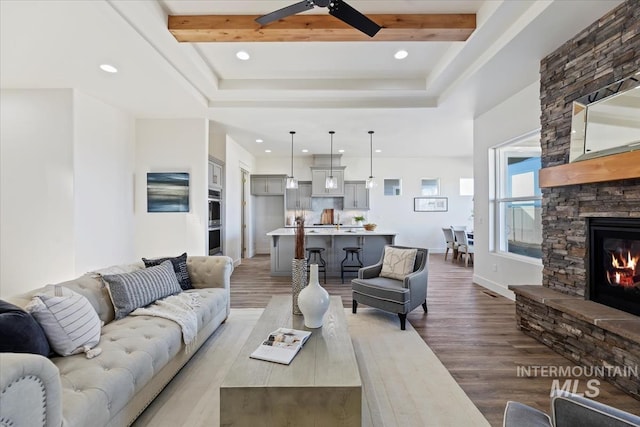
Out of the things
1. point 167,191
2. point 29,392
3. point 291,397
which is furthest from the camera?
point 167,191

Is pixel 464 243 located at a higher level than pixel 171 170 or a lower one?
lower

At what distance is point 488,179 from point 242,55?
13.8ft

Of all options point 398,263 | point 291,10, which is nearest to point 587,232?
point 398,263

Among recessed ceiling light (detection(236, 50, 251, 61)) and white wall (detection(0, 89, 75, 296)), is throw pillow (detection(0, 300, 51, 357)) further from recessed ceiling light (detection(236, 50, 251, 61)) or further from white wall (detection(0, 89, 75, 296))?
recessed ceiling light (detection(236, 50, 251, 61))

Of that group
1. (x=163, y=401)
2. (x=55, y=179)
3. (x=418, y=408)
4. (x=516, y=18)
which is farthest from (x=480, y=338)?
(x=55, y=179)

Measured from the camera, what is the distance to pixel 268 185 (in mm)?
8797

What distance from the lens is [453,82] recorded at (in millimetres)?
4074

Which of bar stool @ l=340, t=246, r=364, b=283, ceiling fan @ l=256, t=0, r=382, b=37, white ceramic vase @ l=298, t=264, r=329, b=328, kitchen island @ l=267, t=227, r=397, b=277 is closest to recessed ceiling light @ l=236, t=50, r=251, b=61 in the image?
ceiling fan @ l=256, t=0, r=382, b=37

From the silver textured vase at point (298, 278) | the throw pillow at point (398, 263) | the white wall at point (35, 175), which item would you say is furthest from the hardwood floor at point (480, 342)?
the white wall at point (35, 175)

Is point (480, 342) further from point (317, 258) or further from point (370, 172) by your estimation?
point (370, 172)

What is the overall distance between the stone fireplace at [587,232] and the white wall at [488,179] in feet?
2.24

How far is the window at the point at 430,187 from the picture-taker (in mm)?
9078

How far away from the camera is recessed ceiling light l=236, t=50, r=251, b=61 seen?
3.57m

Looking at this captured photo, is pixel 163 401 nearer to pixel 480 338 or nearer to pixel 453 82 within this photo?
pixel 480 338
